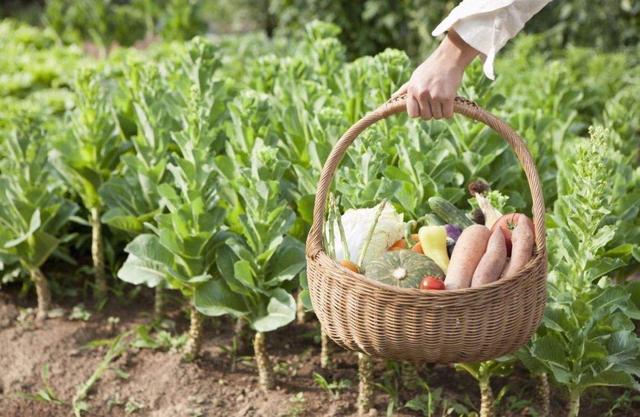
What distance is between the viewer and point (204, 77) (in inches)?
175

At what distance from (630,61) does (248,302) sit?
475 cm

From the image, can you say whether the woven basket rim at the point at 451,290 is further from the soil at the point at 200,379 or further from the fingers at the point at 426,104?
the soil at the point at 200,379

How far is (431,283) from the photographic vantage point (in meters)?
2.51

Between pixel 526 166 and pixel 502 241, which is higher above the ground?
pixel 526 166

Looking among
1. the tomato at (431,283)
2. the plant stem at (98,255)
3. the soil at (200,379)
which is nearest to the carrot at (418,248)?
the tomato at (431,283)

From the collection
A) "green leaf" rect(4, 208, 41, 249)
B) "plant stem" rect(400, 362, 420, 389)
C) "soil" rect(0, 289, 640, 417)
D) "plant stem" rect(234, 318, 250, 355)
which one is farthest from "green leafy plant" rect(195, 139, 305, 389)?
"green leaf" rect(4, 208, 41, 249)

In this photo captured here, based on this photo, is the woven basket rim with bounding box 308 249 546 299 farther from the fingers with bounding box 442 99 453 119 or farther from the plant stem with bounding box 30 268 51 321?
the plant stem with bounding box 30 268 51 321

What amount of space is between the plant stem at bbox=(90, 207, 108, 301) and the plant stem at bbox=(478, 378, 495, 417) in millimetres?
1961

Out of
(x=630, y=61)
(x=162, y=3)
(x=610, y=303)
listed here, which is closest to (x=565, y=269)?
(x=610, y=303)

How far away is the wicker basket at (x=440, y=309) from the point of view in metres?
2.43

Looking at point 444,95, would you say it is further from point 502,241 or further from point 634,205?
point 634,205

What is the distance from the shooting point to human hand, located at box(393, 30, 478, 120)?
2.48m

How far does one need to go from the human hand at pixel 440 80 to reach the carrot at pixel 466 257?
0.37m

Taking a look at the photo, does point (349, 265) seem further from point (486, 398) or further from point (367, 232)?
point (486, 398)
